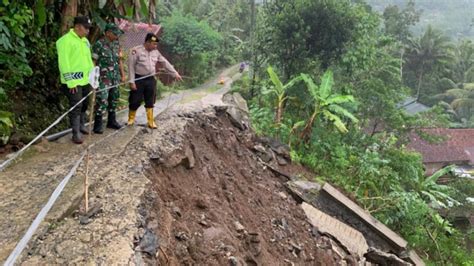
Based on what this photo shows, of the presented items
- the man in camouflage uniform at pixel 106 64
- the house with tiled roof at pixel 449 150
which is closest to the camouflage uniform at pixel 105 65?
the man in camouflage uniform at pixel 106 64

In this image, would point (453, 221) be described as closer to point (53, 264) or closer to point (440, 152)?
point (440, 152)

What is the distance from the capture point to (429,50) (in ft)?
107

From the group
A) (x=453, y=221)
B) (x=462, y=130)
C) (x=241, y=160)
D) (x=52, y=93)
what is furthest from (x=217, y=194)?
(x=462, y=130)

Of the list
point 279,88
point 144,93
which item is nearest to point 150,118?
point 144,93

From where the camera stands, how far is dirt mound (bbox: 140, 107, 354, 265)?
3994mm

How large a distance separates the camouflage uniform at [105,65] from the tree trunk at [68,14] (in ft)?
1.85

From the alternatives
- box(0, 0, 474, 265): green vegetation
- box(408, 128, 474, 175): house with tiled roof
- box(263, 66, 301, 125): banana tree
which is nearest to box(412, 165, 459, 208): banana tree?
box(0, 0, 474, 265): green vegetation

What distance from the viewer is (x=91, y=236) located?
10.8ft

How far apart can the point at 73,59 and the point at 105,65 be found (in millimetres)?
841

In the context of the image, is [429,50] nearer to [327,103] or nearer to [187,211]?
[327,103]

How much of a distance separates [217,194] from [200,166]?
0.56m

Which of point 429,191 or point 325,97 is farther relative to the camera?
point 429,191

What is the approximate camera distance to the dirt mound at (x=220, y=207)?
→ 399cm

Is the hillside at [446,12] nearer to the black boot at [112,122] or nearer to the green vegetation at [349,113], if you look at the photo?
the green vegetation at [349,113]
